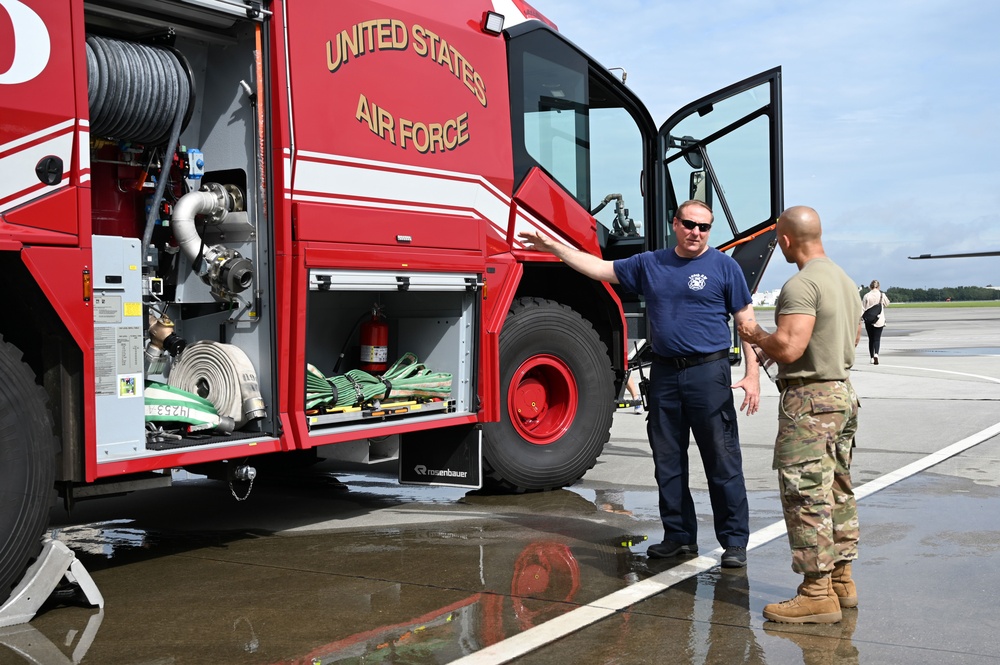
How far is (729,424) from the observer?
5.48 meters

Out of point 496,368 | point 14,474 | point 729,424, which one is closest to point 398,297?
point 496,368

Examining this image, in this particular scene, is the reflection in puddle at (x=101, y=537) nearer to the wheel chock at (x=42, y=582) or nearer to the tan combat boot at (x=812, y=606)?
the wheel chock at (x=42, y=582)

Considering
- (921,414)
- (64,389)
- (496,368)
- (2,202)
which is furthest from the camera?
(921,414)

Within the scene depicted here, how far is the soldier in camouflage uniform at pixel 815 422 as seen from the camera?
448 cm

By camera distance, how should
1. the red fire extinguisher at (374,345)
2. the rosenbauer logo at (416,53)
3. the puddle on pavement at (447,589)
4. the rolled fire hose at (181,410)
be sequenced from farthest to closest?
the red fire extinguisher at (374,345) → the rosenbauer logo at (416,53) → the rolled fire hose at (181,410) → the puddle on pavement at (447,589)

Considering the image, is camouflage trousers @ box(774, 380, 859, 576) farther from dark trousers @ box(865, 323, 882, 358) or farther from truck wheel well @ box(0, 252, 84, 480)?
dark trousers @ box(865, 323, 882, 358)

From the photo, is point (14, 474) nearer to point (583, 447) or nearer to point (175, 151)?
point (175, 151)

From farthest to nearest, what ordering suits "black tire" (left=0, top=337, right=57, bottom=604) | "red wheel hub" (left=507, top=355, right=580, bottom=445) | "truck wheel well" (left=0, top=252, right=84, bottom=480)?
"red wheel hub" (left=507, top=355, right=580, bottom=445) → "truck wheel well" (left=0, top=252, right=84, bottom=480) → "black tire" (left=0, top=337, right=57, bottom=604)

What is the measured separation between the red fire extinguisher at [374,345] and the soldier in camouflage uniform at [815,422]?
2710mm

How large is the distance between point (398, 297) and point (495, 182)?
3.11 ft

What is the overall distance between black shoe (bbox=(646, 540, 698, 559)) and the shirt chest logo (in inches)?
51.1

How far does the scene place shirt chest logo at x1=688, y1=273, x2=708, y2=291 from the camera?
548 cm

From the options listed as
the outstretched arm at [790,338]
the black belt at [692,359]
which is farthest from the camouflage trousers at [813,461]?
the black belt at [692,359]

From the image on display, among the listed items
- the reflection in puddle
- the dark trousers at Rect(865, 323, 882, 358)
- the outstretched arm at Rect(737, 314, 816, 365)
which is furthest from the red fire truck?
the dark trousers at Rect(865, 323, 882, 358)
